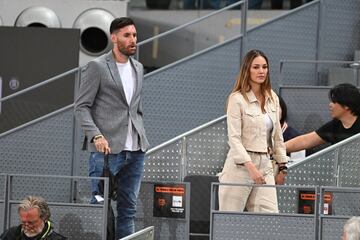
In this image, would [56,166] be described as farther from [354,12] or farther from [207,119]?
[354,12]

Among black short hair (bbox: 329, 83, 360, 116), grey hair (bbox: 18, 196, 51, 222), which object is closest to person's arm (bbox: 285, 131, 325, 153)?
black short hair (bbox: 329, 83, 360, 116)

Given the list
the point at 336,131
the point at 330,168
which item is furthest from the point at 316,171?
the point at 336,131

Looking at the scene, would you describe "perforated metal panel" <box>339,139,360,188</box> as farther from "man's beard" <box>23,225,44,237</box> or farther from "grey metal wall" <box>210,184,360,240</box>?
"man's beard" <box>23,225,44,237</box>

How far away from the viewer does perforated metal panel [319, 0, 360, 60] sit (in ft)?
46.2

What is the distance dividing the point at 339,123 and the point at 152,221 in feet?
5.81

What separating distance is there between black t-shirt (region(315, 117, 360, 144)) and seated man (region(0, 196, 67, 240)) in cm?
246

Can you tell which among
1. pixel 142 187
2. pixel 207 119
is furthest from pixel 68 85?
pixel 142 187

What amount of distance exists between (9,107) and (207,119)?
7.28 feet

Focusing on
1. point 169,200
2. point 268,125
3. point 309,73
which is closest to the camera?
point 268,125

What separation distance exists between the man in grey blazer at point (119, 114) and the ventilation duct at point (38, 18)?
5.78 meters

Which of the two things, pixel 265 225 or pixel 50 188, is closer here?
pixel 265 225

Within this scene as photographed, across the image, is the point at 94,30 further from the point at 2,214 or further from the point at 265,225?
the point at 265,225

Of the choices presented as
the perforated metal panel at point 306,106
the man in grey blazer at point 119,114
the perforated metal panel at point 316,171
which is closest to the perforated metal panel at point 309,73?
the perforated metal panel at point 306,106

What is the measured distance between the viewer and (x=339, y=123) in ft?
35.5
